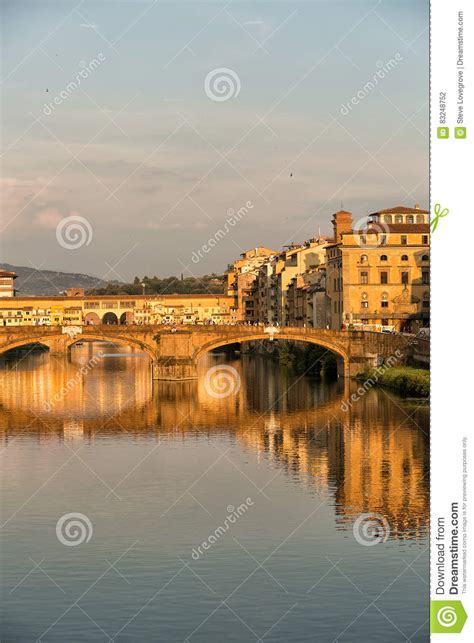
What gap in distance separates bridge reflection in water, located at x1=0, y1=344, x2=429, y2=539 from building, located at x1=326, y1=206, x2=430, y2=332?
7.02m

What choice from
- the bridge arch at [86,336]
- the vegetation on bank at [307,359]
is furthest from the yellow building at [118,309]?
the bridge arch at [86,336]

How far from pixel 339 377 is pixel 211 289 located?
11908 cm

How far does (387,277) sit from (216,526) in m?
45.8

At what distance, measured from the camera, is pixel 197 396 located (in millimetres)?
51531

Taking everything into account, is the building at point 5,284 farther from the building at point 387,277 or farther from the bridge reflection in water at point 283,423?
the building at point 387,277

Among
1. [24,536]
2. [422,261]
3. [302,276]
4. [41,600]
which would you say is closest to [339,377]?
[422,261]

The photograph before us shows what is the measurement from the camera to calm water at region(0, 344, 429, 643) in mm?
16875

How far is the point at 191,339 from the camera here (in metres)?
61.5

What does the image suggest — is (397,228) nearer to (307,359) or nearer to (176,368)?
(307,359)

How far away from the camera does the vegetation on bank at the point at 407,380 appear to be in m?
44.6

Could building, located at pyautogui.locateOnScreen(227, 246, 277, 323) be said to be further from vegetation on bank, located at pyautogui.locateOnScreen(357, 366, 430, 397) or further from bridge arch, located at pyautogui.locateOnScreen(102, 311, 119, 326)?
vegetation on bank, located at pyautogui.locateOnScreen(357, 366, 430, 397)
